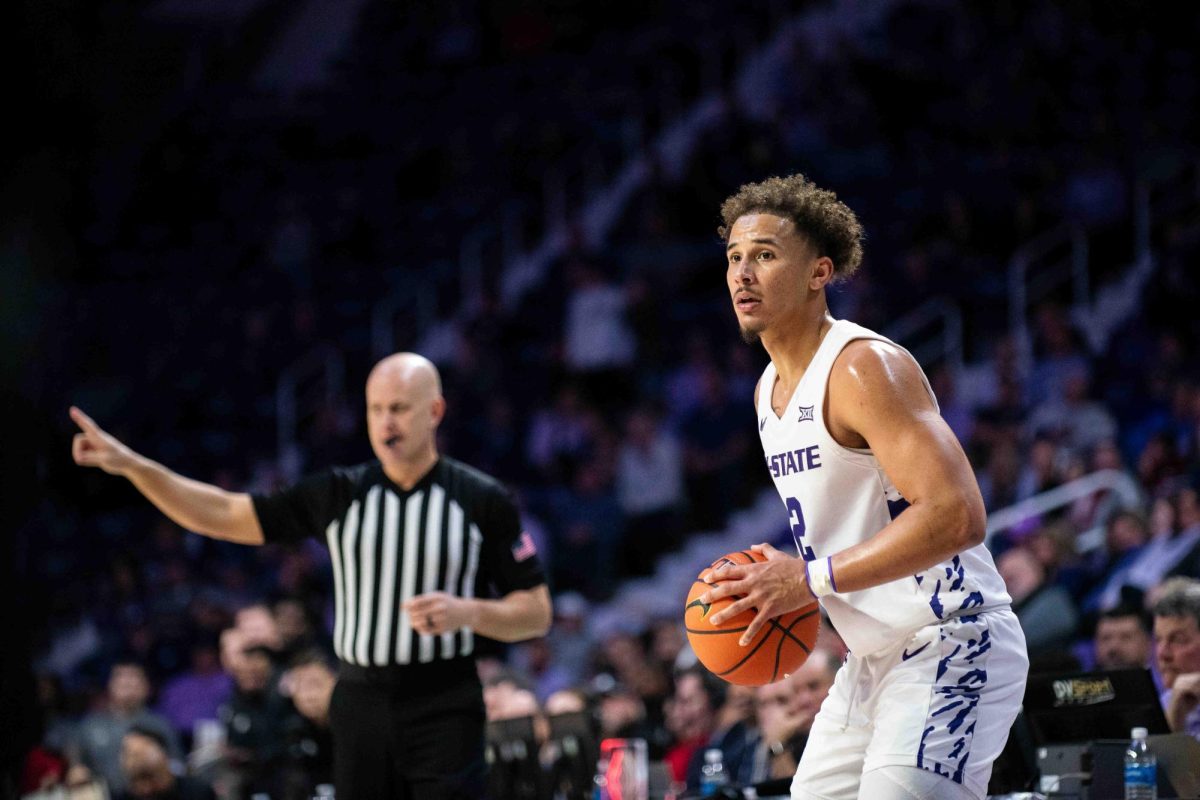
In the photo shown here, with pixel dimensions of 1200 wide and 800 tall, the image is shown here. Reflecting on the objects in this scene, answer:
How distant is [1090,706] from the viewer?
5.68 metres

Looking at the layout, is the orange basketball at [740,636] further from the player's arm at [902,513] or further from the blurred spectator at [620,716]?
the blurred spectator at [620,716]

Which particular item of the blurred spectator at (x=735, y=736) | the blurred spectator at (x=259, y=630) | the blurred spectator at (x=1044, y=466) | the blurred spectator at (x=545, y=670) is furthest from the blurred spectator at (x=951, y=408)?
the blurred spectator at (x=259, y=630)

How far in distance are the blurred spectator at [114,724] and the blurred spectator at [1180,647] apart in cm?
639

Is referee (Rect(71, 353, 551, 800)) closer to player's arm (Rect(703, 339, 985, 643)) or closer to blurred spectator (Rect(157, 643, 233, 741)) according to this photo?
player's arm (Rect(703, 339, 985, 643))

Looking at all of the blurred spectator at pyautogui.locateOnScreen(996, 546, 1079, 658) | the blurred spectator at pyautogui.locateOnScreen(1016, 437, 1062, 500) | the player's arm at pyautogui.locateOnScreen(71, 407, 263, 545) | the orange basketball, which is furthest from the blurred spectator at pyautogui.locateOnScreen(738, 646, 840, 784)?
the blurred spectator at pyautogui.locateOnScreen(1016, 437, 1062, 500)

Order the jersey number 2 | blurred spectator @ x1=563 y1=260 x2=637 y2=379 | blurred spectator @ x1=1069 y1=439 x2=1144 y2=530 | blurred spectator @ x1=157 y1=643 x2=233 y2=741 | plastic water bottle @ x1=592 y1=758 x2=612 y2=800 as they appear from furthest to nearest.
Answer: blurred spectator @ x1=563 y1=260 x2=637 y2=379 → blurred spectator @ x1=157 y1=643 x2=233 y2=741 → blurred spectator @ x1=1069 y1=439 x2=1144 y2=530 → plastic water bottle @ x1=592 y1=758 x2=612 y2=800 → the jersey number 2

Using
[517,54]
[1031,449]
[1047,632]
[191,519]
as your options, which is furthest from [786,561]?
[517,54]

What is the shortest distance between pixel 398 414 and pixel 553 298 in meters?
8.59

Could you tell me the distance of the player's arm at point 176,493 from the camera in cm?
523

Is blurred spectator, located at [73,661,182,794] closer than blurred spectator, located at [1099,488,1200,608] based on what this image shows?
No

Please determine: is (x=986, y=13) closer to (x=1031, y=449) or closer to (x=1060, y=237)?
Result: (x=1060, y=237)

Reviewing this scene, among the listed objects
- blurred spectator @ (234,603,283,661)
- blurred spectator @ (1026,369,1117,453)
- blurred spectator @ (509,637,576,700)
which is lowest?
blurred spectator @ (509,637,576,700)

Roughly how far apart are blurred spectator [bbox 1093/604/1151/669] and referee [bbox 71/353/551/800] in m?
2.75

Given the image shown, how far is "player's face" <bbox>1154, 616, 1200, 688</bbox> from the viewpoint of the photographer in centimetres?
596
